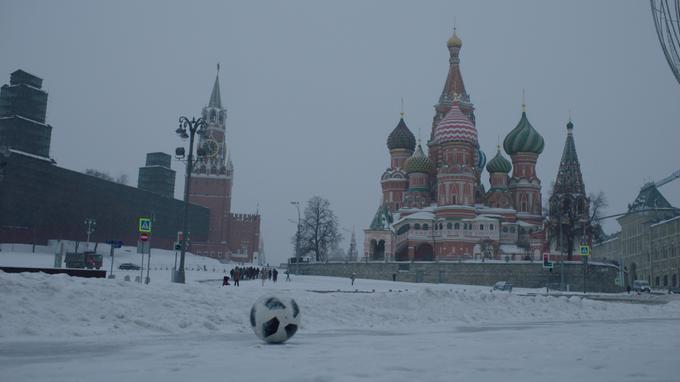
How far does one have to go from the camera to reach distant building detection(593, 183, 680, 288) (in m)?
85.7

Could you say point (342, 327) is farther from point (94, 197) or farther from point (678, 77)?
point (94, 197)

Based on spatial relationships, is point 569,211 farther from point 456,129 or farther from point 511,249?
point 456,129

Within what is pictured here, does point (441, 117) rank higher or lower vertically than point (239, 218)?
higher

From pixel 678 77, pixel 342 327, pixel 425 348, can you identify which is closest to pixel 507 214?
pixel 678 77

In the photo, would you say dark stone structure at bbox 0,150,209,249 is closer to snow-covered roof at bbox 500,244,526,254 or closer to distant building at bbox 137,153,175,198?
distant building at bbox 137,153,175,198

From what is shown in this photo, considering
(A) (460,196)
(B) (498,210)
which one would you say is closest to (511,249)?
(B) (498,210)

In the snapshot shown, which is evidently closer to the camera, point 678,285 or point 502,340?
point 502,340

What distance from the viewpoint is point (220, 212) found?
11275 cm

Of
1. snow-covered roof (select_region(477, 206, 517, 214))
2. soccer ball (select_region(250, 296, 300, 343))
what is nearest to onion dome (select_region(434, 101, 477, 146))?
snow-covered roof (select_region(477, 206, 517, 214))

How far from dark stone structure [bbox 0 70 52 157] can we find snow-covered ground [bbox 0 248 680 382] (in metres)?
78.4

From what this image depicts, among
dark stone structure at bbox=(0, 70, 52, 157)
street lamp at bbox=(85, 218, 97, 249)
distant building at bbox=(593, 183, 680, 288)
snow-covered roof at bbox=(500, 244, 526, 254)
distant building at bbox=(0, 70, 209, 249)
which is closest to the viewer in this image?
street lamp at bbox=(85, 218, 97, 249)

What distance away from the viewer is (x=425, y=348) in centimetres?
1125

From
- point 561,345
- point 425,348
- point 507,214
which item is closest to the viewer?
point 425,348

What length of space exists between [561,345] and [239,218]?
106174mm
